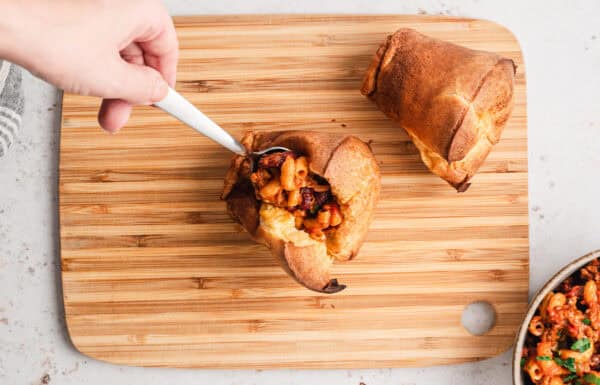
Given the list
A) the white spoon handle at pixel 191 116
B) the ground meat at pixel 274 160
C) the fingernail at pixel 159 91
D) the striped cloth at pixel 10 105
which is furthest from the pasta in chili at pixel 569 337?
the striped cloth at pixel 10 105

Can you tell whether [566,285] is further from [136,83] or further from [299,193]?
[136,83]

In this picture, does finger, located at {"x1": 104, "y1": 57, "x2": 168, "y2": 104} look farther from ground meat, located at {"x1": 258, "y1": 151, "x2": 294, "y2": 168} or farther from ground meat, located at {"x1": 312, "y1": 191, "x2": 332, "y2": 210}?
ground meat, located at {"x1": 312, "y1": 191, "x2": 332, "y2": 210}

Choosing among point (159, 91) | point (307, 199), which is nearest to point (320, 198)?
point (307, 199)

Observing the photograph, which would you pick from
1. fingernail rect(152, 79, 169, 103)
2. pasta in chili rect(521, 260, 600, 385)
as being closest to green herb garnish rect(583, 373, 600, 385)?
pasta in chili rect(521, 260, 600, 385)

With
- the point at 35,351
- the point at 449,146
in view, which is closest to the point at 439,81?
the point at 449,146

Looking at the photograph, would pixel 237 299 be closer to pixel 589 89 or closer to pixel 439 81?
pixel 439 81

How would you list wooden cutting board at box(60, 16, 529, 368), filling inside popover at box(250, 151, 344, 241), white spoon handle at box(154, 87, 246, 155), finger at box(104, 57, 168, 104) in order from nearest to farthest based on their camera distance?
1. finger at box(104, 57, 168, 104)
2. white spoon handle at box(154, 87, 246, 155)
3. filling inside popover at box(250, 151, 344, 241)
4. wooden cutting board at box(60, 16, 529, 368)

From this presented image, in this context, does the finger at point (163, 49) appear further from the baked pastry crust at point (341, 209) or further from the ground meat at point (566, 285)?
the ground meat at point (566, 285)
